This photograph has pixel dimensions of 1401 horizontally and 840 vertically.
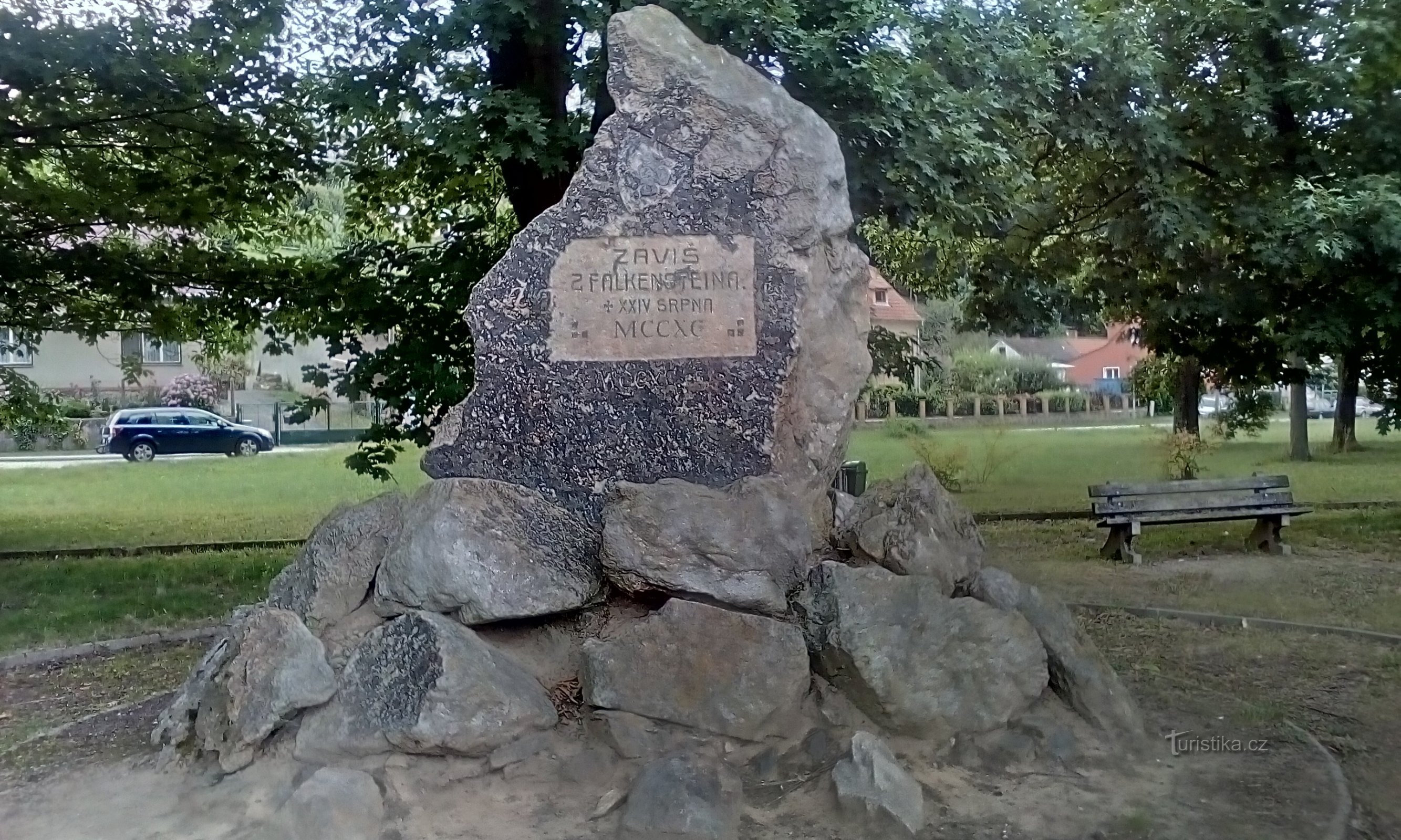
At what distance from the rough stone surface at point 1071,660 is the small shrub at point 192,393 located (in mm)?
10494

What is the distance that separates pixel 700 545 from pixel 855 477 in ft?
22.4

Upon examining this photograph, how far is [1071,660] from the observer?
213 inches

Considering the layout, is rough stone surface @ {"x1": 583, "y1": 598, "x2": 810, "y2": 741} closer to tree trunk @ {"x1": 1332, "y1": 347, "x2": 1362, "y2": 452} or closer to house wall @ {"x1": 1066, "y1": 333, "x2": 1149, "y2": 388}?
house wall @ {"x1": 1066, "y1": 333, "x2": 1149, "y2": 388}

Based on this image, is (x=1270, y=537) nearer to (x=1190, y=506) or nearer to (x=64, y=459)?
(x=1190, y=506)

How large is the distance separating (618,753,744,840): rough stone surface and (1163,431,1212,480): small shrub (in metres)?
10.1

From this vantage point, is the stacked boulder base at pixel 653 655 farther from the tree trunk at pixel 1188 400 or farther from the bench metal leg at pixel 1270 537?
the tree trunk at pixel 1188 400

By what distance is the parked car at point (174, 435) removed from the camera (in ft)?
44.3

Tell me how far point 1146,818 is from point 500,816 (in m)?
2.36

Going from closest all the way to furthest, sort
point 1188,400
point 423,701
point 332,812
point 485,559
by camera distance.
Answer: point 332,812 < point 423,701 < point 485,559 < point 1188,400

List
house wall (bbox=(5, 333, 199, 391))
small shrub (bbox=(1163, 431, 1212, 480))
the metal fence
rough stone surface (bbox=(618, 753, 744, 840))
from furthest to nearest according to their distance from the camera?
small shrub (bbox=(1163, 431, 1212, 480))
house wall (bbox=(5, 333, 199, 391))
the metal fence
rough stone surface (bbox=(618, 753, 744, 840))

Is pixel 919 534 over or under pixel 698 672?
over

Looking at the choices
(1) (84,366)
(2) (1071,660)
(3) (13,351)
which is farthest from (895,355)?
(3) (13,351)

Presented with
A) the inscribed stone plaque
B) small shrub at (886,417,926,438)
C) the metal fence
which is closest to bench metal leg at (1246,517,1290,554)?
small shrub at (886,417,926,438)

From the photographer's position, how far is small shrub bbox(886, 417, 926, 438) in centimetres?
1130
